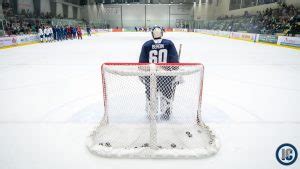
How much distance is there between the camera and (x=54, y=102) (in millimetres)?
4414

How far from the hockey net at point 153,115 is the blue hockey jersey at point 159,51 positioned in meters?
0.31

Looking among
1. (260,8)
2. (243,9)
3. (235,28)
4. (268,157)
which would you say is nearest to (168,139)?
(268,157)

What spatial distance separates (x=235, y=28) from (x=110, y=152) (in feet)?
69.6

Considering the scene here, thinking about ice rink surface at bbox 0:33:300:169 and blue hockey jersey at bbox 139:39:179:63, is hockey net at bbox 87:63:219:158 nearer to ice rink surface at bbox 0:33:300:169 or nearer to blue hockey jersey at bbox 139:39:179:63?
ice rink surface at bbox 0:33:300:169

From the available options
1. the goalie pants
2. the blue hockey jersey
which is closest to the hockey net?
the goalie pants

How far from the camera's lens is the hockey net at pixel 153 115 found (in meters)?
2.63

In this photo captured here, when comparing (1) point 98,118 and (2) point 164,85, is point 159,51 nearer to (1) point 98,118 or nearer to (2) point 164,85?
(2) point 164,85

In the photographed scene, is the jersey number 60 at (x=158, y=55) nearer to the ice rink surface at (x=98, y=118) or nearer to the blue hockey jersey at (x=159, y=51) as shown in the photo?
the blue hockey jersey at (x=159, y=51)

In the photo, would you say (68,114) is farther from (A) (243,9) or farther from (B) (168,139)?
(A) (243,9)

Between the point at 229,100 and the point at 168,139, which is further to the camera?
the point at 229,100
